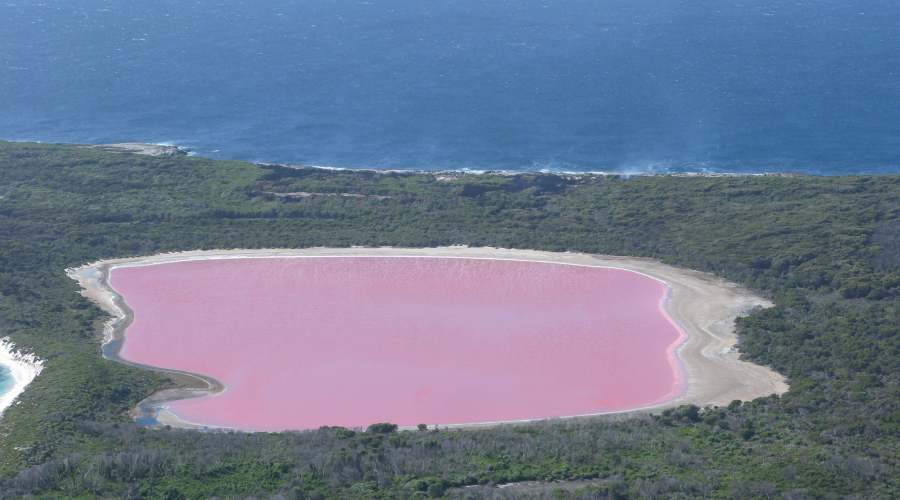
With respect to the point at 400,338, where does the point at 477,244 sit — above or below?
above

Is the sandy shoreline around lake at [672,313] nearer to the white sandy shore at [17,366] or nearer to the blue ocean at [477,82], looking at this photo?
the white sandy shore at [17,366]

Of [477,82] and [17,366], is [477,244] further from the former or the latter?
[477,82]

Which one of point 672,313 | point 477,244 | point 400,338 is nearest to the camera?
point 400,338

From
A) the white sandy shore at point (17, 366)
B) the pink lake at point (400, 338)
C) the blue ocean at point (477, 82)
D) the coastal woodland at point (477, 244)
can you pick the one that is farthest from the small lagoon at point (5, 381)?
the blue ocean at point (477, 82)

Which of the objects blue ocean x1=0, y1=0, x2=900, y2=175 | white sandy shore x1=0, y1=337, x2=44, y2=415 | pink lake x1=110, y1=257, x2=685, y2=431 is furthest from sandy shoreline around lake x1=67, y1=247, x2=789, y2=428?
blue ocean x1=0, y1=0, x2=900, y2=175

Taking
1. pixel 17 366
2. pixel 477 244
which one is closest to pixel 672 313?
pixel 477 244

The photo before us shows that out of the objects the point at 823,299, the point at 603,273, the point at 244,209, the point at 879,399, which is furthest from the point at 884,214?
the point at 244,209

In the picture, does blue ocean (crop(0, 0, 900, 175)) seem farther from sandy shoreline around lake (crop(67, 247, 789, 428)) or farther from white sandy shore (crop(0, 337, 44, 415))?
white sandy shore (crop(0, 337, 44, 415))
